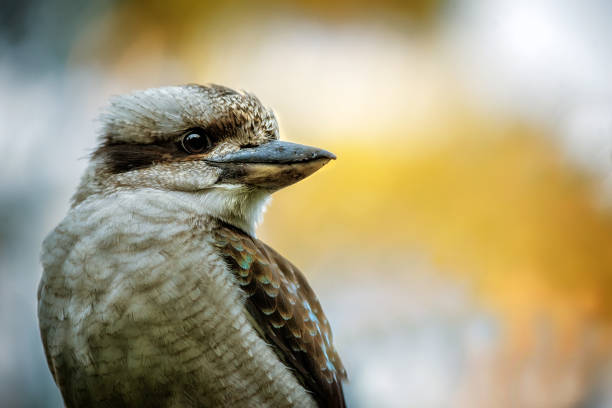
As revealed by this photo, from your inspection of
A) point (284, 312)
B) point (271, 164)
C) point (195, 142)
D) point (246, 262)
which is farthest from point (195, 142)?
point (284, 312)

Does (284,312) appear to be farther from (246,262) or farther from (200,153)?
(200,153)

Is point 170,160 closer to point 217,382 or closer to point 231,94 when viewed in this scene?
point 231,94

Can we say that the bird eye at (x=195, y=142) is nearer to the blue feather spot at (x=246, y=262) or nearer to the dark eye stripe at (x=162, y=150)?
the dark eye stripe at (x=162, y=150)

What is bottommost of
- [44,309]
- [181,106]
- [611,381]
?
[611,381]

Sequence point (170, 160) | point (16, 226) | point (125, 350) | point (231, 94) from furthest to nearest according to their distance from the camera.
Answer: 1. point (16, 226)
2. point (231, 94)
3. point (170, 160)
4. point (125, 350)

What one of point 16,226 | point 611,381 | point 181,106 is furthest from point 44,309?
point 611,381

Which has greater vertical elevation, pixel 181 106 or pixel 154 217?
pixel 181 106

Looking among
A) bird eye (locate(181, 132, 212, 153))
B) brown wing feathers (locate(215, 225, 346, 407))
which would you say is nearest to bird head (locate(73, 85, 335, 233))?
bird eye (locate(181, 132, 212, 153))
